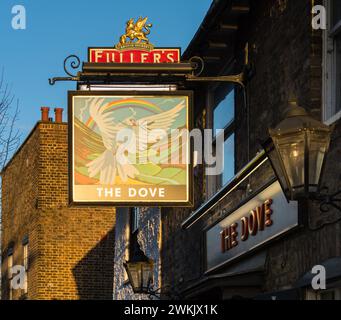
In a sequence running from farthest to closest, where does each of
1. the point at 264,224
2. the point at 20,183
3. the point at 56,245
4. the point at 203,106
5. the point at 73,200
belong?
the point at 20,183, the point at 56,245, the point at 203,106, the point at 73,200, the point at 264,224

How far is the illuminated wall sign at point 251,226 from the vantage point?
1045 cm

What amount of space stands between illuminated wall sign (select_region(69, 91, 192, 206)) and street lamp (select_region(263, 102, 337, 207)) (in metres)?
4.89

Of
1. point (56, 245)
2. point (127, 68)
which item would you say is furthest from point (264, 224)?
point (56, 245)

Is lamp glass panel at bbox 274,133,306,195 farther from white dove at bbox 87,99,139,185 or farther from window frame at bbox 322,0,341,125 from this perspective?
white dove at bbox 87,99,139,185

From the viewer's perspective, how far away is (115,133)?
12.5 m

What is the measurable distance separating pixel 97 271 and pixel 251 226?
16.6 m

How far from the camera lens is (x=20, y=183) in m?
30.4

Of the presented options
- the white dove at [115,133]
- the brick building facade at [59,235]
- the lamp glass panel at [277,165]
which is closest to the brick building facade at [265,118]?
the lamp glass panel at [277,165]

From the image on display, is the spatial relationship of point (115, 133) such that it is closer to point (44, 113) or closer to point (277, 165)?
point (277, 165)

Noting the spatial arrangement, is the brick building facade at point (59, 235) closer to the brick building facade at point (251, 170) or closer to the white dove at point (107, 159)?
the brick building facade at point (251, 170)

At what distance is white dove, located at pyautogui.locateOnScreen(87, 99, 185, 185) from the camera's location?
12266mm

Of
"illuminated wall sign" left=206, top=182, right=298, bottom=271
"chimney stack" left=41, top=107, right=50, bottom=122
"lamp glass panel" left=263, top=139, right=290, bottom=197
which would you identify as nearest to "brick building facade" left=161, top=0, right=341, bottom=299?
"illuminated wall sign" left=206, top=182, right=298, bottom=271
